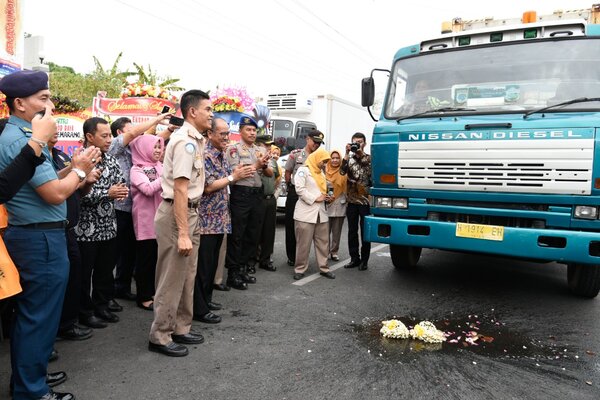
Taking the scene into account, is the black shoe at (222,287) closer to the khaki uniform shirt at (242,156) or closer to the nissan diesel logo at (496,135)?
the khaki uniform shirt at (242,156)

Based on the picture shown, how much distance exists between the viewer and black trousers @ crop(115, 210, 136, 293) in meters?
4.55

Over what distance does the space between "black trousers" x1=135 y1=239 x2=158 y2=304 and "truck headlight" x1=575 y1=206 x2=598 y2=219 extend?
159 inches

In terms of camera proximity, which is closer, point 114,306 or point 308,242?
point 114,306

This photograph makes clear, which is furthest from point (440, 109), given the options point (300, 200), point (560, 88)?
point (300, 200)

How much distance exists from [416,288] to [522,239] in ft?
5.18

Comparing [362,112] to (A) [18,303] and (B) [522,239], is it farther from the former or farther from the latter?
(A) [18,303]

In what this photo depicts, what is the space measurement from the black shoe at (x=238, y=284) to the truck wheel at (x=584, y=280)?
12.4 feet

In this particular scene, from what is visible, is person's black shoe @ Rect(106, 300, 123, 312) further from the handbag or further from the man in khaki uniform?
the handbag

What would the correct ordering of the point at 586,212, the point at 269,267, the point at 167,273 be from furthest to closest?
the point at 269,267
the point at 586,212
the point at 167,273

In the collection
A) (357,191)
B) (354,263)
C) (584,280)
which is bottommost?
(354,263)

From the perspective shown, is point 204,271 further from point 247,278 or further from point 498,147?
point 498,147

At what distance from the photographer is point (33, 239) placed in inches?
99.7

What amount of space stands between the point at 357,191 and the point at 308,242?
3.85 ft

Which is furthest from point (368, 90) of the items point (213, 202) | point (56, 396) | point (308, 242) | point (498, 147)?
point (56, 396)
